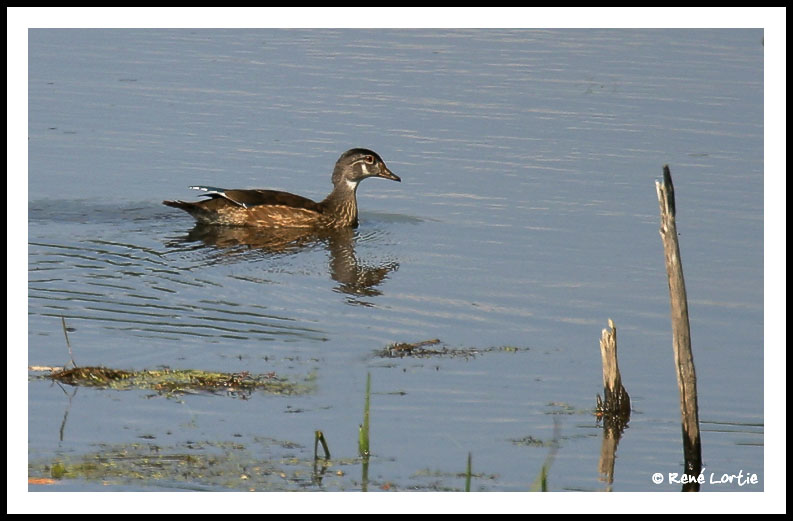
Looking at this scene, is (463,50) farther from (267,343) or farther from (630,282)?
(267,343)

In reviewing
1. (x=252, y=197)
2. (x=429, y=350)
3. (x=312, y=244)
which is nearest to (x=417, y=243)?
(x=312, y=244)

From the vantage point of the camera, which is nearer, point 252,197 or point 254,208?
point 252,197

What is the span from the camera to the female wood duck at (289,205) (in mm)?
16484

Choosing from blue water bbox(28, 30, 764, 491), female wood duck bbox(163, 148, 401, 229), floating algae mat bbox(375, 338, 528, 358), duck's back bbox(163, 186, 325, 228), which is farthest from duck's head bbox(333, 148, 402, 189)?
floating algae mat bbox(375, 338, 528, 358)

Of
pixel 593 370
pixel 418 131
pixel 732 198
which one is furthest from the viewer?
pixel 418 131

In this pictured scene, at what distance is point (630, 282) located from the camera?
45.7 feet

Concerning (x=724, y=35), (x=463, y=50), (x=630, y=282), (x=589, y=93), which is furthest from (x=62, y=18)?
(x=724, y=35)

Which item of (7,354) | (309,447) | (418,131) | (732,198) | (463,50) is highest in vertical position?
(463,50)

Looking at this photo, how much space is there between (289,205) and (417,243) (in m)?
1.85

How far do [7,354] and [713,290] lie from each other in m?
7.75

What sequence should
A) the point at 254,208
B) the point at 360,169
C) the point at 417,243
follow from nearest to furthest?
the point at 417,243 → the point at 254,208 → the point at 360,169

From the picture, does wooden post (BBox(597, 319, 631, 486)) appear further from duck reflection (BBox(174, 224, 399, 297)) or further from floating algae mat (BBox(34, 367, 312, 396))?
duck reflection (BBox(174, 224, 399, 297))

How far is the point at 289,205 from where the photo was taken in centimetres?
1667

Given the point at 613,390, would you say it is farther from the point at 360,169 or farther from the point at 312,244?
the point at 360,169
